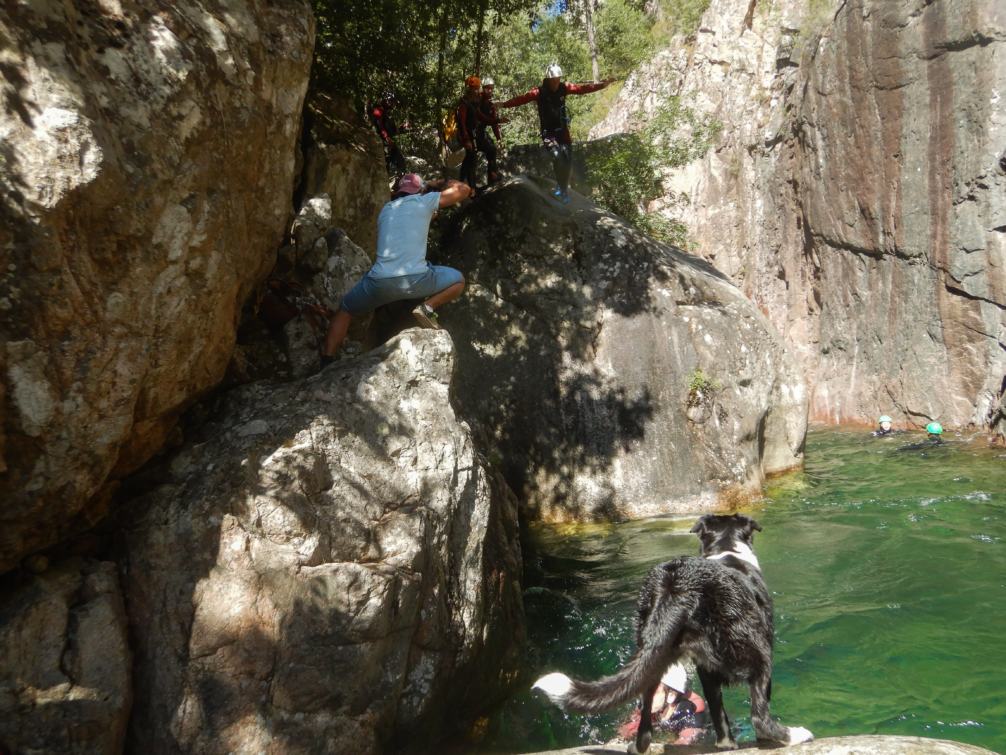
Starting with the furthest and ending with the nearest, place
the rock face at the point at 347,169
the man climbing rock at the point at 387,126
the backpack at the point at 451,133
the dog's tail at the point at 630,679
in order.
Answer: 1. the backpack at the point at 451,133
2. the man climbing rock at the point at 387,126
3. the rock face at the point at 347,169
4. the dog's tail at the point at 630,679

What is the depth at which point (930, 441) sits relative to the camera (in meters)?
12.5

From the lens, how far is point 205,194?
4.32m

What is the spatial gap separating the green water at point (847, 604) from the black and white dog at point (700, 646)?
3.67 feet

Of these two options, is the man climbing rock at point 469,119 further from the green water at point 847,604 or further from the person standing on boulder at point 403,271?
the green water at point 847,604

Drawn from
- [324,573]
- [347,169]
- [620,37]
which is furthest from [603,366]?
[620,37]

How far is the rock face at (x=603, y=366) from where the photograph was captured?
30.3ft

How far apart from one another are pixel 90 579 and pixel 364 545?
4.78ft

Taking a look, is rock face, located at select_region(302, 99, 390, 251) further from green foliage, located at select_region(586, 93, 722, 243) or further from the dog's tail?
green foliage, located at select_region(586, 93, 722, 243)

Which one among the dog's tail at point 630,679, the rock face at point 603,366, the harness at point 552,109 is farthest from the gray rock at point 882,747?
the harness at point 552,109

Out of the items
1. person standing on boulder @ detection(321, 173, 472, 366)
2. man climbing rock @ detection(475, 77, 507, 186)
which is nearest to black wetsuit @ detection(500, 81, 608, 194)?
man climbing rock @ detection(475, 77, 507, 186)

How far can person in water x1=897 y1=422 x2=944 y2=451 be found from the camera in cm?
1227

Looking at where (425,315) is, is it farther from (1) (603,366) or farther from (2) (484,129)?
(2) (484,129)

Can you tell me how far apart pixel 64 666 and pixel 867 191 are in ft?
52.7

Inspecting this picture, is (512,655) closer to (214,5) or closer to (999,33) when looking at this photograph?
(214,5)
